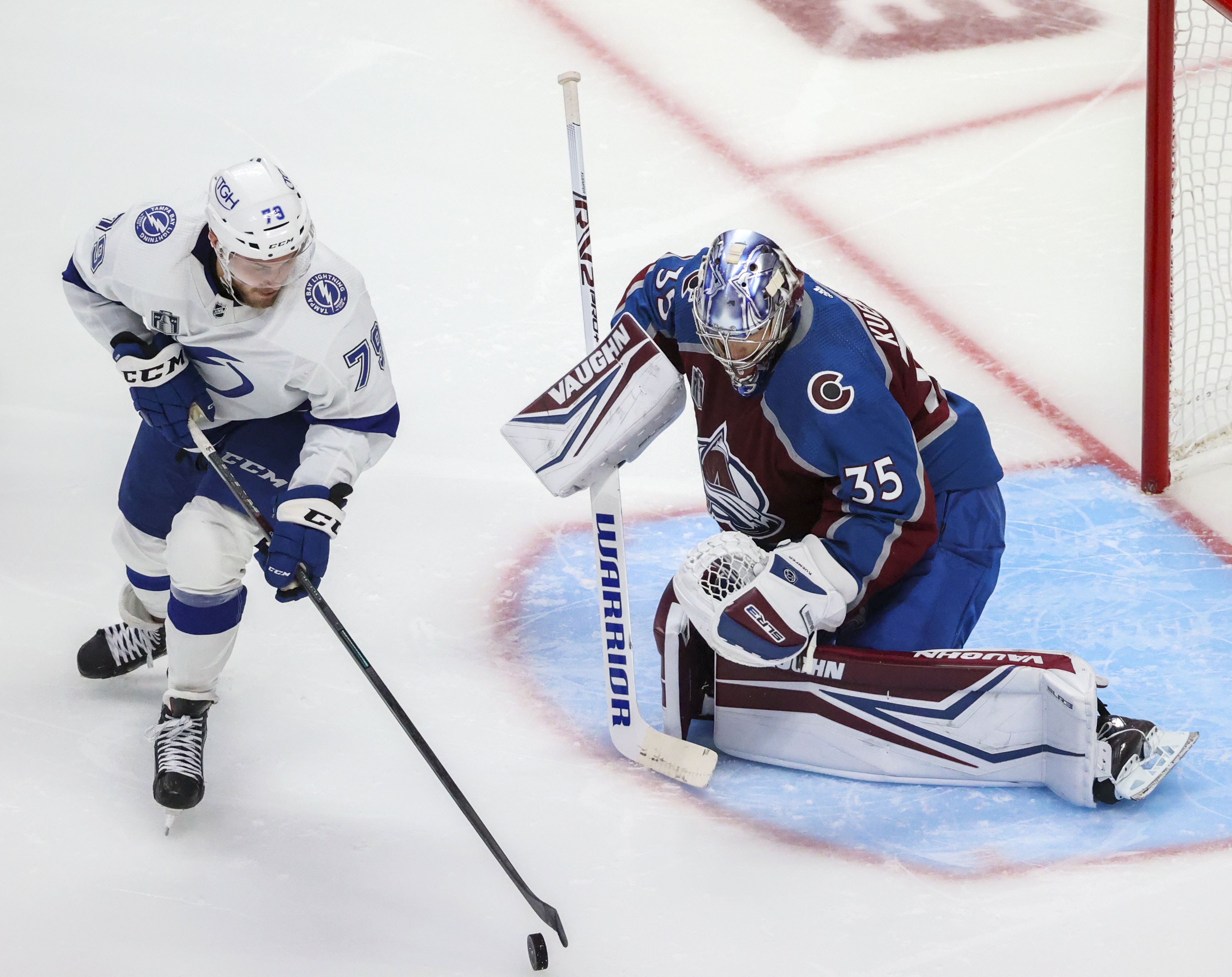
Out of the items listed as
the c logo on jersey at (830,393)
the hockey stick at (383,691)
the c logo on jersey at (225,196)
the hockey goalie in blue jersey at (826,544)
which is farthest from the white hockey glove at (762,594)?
the c logo on jersey at (225,196)

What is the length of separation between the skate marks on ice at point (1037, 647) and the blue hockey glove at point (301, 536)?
0.72 m

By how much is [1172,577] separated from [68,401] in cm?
297

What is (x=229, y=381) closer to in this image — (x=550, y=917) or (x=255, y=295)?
(x=255, y=295)

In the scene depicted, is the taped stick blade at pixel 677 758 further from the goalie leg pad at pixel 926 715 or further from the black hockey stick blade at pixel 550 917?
the black hockey stick blade at pixel 550 917

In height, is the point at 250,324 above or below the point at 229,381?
above

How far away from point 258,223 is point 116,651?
1147mm

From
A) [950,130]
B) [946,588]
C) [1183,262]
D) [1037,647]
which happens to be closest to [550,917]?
[946,588]

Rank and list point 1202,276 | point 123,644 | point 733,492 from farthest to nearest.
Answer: point 1202,276, point 123,644, point 733,492

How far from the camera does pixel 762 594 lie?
272 centimetres

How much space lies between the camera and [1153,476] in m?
3.96

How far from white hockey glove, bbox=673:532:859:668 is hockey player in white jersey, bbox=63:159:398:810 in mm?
670

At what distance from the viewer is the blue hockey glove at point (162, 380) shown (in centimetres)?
275

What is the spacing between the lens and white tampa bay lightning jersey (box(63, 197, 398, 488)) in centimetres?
275

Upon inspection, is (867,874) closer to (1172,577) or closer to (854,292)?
(1172,577)
